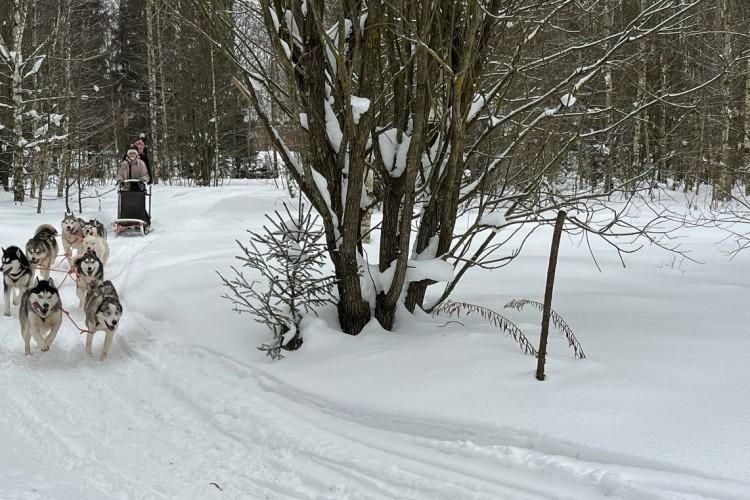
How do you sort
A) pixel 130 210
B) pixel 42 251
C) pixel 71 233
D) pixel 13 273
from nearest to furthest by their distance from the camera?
1. pixel 13 273
2. pixel 42 251
3. pixel 71 233
4. pixel 130 210

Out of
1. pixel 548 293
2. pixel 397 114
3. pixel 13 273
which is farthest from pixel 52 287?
pixel 548 293

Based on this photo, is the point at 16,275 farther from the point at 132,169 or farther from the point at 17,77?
the point at 17,77

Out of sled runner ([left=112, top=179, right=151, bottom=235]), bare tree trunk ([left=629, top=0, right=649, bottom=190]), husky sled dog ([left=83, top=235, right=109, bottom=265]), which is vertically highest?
bare tree trunk ([left=629, top=0, right=649, bottom=190])

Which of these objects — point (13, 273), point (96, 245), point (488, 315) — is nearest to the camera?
point (488, 315)

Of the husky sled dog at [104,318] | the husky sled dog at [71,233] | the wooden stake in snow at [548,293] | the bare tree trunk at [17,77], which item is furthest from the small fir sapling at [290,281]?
the bare tree trunk at [17,77]

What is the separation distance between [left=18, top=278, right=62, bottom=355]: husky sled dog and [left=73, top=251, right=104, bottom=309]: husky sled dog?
1.36 metres

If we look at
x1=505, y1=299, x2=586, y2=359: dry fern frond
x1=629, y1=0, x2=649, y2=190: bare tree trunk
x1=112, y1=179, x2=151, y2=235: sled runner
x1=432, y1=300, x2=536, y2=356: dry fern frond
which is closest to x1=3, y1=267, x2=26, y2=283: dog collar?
x1=432, y1=300, x2=536, y2=356: dry fern frond

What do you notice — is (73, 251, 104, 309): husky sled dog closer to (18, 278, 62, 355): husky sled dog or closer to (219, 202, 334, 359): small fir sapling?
(18, 278, 62, 355): husky sled dog

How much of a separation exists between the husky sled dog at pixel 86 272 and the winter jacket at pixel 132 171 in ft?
20.5

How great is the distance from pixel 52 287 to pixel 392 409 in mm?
3380

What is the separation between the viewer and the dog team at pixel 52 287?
17.2ft

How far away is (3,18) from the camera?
20.1 meters

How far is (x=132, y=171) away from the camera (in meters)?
12.8

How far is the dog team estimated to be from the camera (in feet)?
17.2
